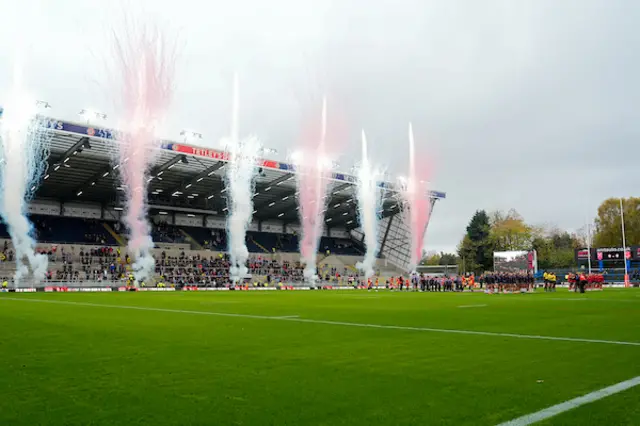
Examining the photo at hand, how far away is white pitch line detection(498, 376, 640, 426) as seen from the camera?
15.1 feet

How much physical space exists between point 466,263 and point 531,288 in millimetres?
42747

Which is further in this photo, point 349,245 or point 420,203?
point 349,245

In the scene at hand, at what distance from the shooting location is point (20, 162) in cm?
4138

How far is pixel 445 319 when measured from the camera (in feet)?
50.9

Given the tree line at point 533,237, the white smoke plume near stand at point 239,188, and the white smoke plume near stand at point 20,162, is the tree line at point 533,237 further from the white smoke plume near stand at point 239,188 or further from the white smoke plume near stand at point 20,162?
the white smoke plume near stand at point 20,162

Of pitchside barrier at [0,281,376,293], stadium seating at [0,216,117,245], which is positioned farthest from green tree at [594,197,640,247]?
stadium seating at [0,216,117,245]

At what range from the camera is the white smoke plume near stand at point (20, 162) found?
38.7 m

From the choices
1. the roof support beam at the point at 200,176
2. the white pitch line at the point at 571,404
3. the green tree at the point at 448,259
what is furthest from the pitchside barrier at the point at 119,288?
the green tree at the point at 448,259

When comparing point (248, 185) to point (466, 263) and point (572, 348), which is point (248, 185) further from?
point (572, 348)

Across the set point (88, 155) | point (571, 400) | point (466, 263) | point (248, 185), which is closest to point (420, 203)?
point (466, 263)

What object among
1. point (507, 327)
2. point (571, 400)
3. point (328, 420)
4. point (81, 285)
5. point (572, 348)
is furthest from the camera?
point (81, 285)

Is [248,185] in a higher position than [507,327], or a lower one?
higher

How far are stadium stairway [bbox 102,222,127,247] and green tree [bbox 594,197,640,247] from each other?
6700 centimetres

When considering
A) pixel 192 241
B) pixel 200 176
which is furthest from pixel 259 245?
pixel 200 176
